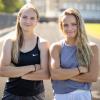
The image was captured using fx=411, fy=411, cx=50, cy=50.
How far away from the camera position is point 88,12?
130250mm

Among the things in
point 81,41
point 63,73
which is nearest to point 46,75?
point 63,73

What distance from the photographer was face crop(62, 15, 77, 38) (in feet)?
12.8

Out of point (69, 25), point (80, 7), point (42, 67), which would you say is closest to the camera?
point (69, 25)

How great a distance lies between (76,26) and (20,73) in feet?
2.30

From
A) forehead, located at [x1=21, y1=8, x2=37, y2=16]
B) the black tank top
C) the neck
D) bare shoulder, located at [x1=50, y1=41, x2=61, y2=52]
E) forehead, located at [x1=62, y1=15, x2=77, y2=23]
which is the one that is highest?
forehead, located at [x1=21, y1=8, x2=37, y2=16]

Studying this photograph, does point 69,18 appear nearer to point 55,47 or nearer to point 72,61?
point 55,47

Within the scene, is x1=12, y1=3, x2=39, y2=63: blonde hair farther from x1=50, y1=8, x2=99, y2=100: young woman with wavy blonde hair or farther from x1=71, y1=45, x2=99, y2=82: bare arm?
x1=71, y1=45, x2=99, y2=82: bare arm

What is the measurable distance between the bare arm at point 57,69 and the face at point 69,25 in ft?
0.50

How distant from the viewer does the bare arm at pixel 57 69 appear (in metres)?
3.90

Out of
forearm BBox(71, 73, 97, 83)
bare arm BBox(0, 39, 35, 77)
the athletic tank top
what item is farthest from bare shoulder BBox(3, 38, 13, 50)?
forearm BBox(71, 73, 97, 83)

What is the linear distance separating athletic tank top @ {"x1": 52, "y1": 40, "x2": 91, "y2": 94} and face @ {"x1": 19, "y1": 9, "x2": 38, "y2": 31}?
346mm

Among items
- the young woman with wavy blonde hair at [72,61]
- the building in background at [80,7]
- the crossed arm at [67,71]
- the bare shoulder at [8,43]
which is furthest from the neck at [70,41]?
the building in background at [80,7]

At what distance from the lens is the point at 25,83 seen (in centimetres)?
396

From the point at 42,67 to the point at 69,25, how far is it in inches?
19.3
